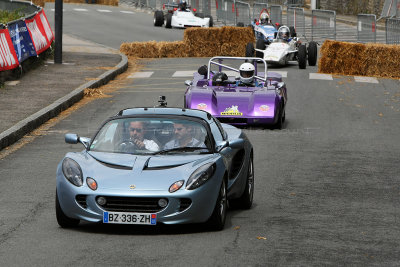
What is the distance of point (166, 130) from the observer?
10781 mm

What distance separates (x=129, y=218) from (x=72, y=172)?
2.77 ft

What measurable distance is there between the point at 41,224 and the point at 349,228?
3.17 m

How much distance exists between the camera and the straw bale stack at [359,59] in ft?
104

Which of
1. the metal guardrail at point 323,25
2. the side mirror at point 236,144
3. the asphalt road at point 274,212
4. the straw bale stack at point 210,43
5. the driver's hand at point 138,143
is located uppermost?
the metal guardrail at point 323,25

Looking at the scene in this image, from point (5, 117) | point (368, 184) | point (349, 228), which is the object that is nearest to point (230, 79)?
point (5, 117)

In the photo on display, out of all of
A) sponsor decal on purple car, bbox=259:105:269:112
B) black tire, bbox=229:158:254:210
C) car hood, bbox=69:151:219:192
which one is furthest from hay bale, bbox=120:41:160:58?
car hood, bbox=69:151:219:192

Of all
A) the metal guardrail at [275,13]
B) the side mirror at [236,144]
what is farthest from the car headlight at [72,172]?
the metal guardrail at [275,13]

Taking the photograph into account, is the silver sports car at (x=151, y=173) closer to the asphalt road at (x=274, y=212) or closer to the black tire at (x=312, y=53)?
the asphalt road at (x=274, y=212)

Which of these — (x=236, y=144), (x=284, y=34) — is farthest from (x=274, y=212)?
(x=284, y=34)

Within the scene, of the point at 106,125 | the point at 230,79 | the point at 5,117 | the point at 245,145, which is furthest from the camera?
the point at 230,79

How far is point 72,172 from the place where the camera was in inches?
391

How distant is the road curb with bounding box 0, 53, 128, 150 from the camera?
55.9 feet

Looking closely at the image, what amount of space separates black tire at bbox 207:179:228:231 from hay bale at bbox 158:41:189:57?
2667 centimetres

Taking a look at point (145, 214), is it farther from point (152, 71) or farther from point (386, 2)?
point (386, 2)
